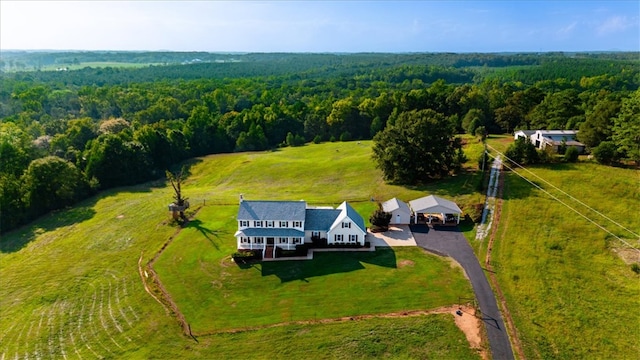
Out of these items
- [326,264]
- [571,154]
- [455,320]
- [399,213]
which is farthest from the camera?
[571,154]

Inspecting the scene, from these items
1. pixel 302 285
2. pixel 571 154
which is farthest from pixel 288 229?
pixel 571 154

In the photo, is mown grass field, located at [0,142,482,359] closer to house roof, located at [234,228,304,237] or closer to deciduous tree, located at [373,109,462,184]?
house roof, located at [234,228,304,237]

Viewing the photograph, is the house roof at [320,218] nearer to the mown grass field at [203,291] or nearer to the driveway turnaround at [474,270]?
the mown grass field at [203,291]

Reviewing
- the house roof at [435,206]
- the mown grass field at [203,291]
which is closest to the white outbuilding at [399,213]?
the house roof at [435,206]

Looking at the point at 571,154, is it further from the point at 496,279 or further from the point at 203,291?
the point at 203,291

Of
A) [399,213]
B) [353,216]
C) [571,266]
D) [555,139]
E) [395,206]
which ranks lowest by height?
[571,266]

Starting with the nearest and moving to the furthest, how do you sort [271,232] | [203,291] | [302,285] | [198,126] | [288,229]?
[302,285] < [203,291] < [271,232] < [288,229] < [198,126]
